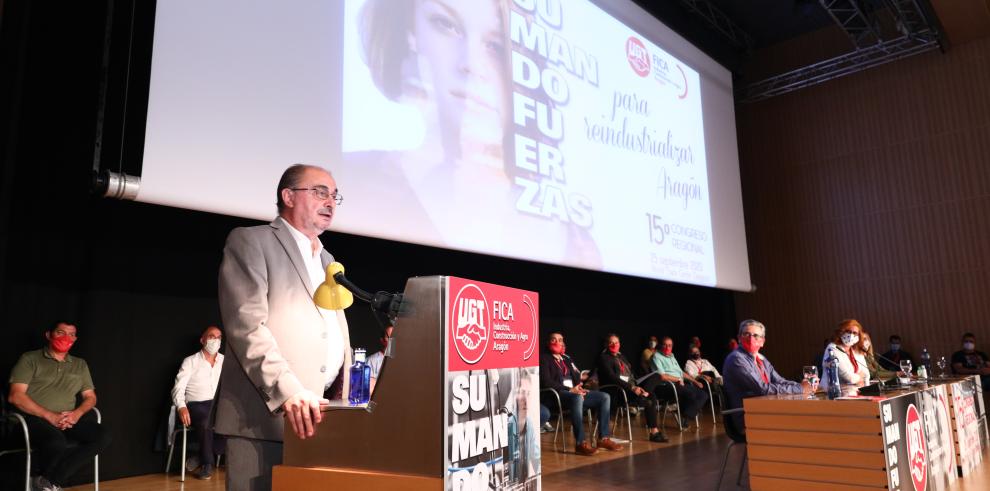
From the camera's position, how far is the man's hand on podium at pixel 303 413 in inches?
53.6

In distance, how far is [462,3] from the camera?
4844 mm

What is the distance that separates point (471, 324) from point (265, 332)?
18.1 inches

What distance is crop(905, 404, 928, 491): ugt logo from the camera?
3.20 meters

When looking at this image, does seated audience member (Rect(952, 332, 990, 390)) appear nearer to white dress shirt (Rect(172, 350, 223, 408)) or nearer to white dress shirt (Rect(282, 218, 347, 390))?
white dress shirt (Rect(172, 350, 223, 408))

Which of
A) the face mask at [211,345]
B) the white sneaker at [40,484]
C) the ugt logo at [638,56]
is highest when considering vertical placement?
the ugt logo at [638,56]

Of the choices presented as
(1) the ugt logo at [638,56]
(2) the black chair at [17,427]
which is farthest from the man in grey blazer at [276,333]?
(1) the ugt logo at [638,56]


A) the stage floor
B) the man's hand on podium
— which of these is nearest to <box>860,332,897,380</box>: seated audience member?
the stage floor

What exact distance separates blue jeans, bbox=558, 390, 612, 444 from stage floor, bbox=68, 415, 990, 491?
0.21 m

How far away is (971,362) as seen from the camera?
816 centimetres

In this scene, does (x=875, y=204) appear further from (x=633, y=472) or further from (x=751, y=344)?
(x=633, y=472)

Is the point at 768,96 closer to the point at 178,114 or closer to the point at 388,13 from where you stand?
the point at 388,13

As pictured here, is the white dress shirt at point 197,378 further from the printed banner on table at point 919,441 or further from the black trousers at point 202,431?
the printed banner on table at point 919,441

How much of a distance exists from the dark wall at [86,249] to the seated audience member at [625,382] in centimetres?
294

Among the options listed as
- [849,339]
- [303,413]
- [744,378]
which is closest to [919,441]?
[744,378]
